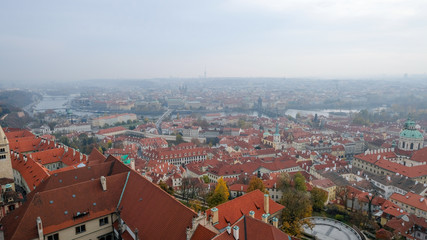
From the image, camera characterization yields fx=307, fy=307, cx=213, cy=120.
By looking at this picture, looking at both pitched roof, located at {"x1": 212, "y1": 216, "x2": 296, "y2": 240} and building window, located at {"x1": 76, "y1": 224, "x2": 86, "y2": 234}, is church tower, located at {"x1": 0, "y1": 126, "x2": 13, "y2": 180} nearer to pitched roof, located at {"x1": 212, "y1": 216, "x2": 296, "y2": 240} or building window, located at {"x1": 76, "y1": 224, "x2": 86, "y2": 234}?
building window, located at {"x1": 76, "y1": 224, "x2": 86, "y2": 234}

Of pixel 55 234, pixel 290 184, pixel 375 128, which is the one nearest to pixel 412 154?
pixel 290 184

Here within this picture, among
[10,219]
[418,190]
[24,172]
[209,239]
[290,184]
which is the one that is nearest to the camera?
[209,239]

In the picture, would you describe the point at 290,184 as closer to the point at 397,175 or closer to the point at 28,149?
the point at 397,175

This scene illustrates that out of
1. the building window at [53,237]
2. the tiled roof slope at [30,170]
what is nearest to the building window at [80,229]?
the building window at [53,237]

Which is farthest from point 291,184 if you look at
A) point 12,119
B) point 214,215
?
point 12,119

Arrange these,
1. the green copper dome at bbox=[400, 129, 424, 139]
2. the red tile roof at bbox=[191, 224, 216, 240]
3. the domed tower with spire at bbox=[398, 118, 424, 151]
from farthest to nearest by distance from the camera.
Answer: the green copper dome at bbox=[400, 129, 424, 139] → the domed tower with spire at bbox=[398, 118, 424, 151] → the red tile roof at bbox=[191, 224, 216, 240]

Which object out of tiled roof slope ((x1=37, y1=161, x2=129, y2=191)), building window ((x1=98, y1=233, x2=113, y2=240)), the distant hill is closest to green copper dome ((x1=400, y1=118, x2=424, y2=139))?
tiled roof slope ((x1=37, y1=161, x2=129, y2=191))
